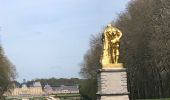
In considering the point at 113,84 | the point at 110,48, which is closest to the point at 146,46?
the point at 110,48

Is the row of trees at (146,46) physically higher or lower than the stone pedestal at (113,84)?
higher

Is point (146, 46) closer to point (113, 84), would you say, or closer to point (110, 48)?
point (110, 48)

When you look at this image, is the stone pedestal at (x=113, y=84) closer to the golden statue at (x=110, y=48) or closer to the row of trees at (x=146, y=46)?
the golden statue at (x=110, y=48)

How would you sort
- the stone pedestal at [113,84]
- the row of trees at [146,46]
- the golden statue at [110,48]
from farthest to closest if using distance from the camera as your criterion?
the row of trees at [146,46], the golden statue at [110,48], the stone pedestal at [113,84]

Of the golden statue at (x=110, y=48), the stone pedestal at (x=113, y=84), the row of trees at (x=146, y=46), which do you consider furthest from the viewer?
the row of trees at (x=146, y=46)

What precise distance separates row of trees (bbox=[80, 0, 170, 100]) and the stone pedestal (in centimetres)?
1827

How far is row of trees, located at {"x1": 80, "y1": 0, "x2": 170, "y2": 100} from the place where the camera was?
47094 millimetres

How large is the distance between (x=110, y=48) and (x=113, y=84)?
221 centimetres

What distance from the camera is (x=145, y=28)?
173 feet

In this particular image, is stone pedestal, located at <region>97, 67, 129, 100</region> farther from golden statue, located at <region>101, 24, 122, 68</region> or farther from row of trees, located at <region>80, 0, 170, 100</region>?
row of trees, located at <region>80, 0, 170, 100</region>

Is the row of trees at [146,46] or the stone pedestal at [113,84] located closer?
the stone pedestal at [113,84]

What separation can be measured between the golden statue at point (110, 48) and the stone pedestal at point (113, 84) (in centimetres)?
52

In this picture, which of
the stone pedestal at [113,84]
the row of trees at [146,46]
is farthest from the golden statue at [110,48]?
the row of trees at [146,46]

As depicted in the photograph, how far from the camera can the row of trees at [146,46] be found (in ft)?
155
